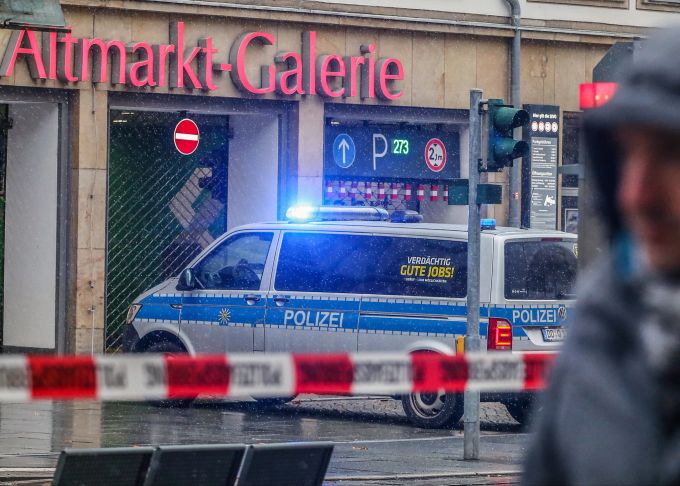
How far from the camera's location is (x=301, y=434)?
1390 cm

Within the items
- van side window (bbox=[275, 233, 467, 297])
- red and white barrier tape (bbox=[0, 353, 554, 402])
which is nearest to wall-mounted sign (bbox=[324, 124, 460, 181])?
van side window (bbox=[275, 233, 467, 297])

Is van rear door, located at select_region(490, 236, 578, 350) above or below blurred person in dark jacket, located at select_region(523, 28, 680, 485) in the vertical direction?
below

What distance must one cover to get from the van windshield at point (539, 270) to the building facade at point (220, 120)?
690 centimetres

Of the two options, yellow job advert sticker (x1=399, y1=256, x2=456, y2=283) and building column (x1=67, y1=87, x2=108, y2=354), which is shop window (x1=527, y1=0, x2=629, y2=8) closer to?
building column (x1=67, y1=87, x2=108, y2=354)

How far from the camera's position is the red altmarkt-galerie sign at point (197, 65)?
1906 cm

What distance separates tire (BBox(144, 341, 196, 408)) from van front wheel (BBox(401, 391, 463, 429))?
7.82 feet

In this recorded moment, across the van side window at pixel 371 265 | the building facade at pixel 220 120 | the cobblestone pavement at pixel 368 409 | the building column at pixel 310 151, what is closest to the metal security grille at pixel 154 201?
the building facade at pixel 220 120

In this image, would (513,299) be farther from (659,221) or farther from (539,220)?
(659,221)

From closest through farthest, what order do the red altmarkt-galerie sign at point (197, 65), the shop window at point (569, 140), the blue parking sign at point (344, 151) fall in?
the red altmarkt-galerie sign at point (197, 65), the blue parking sign at point (344, 151), the shop window at point (569, 140)

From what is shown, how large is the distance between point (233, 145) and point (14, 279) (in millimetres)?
3395

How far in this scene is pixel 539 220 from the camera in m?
22.7

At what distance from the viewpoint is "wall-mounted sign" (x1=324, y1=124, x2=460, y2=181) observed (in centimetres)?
2158

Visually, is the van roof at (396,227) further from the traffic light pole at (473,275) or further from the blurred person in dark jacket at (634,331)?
the blurred person in dark jacket at (634,331)

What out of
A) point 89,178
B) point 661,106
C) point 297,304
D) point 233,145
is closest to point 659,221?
point 661,106
